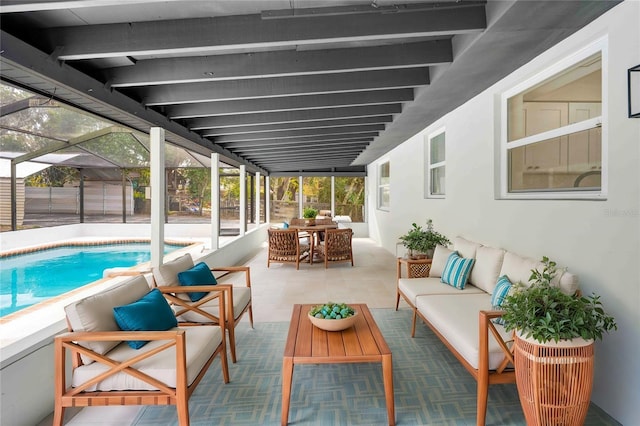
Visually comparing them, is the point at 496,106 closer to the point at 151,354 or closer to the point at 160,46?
the point at 160,46

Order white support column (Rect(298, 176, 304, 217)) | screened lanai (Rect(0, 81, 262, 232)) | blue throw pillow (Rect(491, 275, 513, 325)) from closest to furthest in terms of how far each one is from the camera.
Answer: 1. blue throw pillow (Rect(491, 275, 513, 325))
2. screened lanai (Rect(0, 81, 262, 232))
3. white support column (Rect(298, 176, 304, 217))

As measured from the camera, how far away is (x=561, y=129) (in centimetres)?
289

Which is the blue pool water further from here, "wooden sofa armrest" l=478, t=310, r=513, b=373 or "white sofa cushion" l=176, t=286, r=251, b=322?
"wooden sofa armrest" l=478, t=310, r=513, b=373

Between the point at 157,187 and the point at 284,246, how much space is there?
3238 millimetres

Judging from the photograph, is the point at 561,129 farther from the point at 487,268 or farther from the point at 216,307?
the point at 216,307

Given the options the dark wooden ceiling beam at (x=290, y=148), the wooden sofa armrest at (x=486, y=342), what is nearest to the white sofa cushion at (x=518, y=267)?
the wooden sofa armrest at (x=486, y=342)

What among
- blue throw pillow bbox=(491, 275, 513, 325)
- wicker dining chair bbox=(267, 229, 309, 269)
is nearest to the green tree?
wicker dining chair bbox=(267, 229, 309, 269)

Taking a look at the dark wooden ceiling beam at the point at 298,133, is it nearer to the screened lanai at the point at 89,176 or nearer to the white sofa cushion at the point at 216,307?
the screened lanai at the point at 89,176

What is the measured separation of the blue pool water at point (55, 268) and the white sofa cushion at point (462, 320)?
229 inches

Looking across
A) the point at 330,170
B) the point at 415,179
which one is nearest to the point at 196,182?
the point at 330,170

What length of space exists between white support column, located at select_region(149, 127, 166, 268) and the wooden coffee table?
91.3 inches

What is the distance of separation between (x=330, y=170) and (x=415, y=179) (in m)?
6.02

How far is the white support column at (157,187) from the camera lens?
13.5 ft

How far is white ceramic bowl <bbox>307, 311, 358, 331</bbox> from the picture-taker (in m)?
2.50
